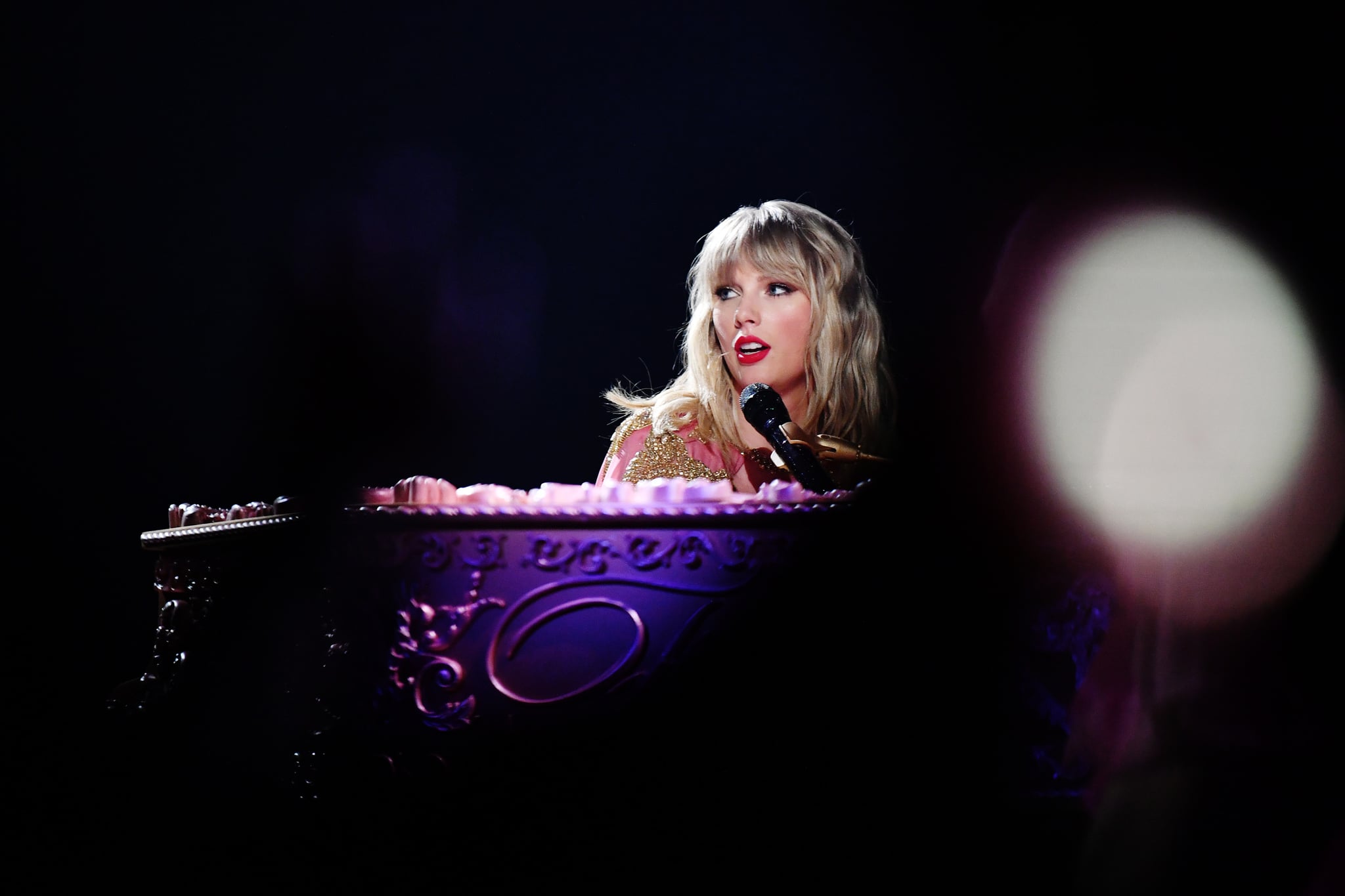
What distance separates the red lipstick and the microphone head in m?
0.46

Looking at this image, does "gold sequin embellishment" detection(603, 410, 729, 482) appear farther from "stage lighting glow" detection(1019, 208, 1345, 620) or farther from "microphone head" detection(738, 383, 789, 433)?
"stage lighting glow" detection(1019, 208, 1345, 620)

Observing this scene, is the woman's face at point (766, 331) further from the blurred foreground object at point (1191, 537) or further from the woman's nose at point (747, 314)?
the blurred foreground object at point (1191, 537)

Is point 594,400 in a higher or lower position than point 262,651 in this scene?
higher

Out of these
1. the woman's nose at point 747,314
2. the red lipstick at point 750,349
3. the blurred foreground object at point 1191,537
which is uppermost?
the woman's nose at point 747,314

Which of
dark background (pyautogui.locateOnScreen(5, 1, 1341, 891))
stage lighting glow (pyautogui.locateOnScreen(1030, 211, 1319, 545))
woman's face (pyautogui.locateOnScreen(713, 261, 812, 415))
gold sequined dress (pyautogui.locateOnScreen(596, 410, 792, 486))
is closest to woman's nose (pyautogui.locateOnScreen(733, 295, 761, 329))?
woman's face (pyautogui.locateOnScreen(713, 261, 812, 415))

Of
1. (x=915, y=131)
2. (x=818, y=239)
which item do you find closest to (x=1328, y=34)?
(x=915, y=131)

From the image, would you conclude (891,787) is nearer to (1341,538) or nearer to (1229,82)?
(1341,538)

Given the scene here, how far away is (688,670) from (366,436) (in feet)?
4.07

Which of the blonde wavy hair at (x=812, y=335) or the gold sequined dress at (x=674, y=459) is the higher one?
the blonde wavy hair at (x=812, y=335)

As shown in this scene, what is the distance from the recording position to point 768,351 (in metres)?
1.38

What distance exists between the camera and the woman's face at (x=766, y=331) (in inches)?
54.3

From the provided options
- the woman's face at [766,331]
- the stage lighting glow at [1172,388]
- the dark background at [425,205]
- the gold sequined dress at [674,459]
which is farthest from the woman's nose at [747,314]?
the stage lighting glow at [1172,388]

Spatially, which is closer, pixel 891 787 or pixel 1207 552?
pixel 891 787

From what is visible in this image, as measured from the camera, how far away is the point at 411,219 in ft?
5.58
